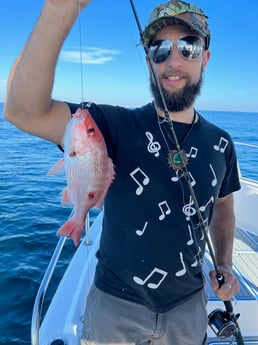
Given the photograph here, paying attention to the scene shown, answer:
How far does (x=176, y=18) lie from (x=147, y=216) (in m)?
1.11

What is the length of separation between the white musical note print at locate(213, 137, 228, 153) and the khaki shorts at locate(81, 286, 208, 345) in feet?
2.93

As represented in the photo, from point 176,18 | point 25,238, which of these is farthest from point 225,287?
point 25,238

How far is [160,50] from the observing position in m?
1.83

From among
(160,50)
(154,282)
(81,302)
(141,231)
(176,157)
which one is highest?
(160,50)

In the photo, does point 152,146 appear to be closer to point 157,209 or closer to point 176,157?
point 176,157

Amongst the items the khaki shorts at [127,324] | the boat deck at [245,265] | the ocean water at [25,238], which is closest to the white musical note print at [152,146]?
the khaki shorts at [127,324]

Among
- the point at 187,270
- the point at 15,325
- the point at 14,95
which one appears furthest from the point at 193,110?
the point at 15,325

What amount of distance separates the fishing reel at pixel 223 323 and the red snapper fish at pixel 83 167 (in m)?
1.17

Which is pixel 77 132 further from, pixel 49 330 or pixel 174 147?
pixel 49 330

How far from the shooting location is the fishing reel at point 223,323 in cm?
196

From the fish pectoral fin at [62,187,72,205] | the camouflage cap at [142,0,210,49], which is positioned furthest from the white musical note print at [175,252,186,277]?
the camouflage cap at [142,0,210,49]

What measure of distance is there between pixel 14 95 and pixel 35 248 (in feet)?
16.3

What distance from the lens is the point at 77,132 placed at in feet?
4.41

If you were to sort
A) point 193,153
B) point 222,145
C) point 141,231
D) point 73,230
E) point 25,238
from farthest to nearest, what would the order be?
point 25,238
point 222,145
point 193,153
point 141,231
point 73,230
